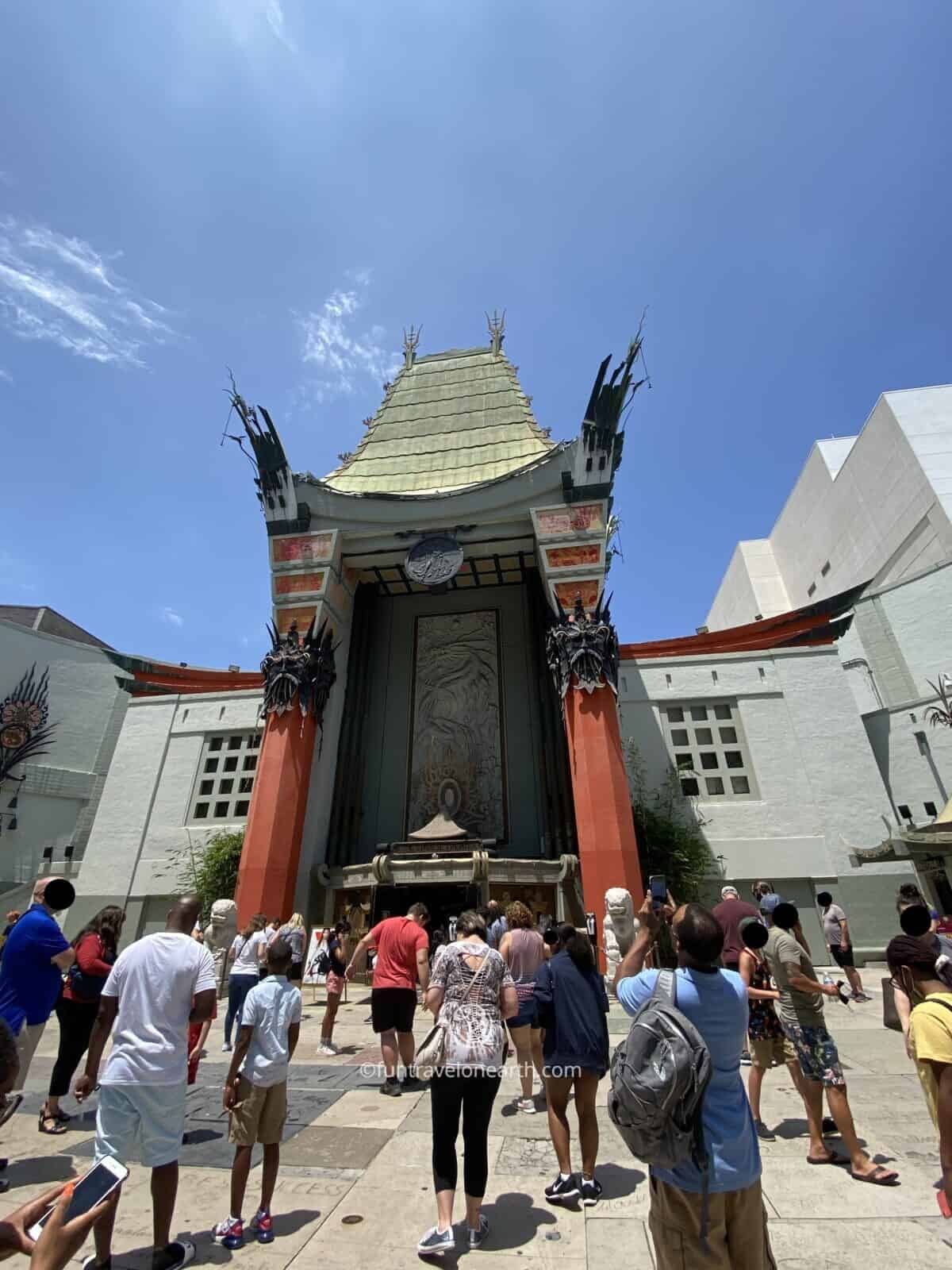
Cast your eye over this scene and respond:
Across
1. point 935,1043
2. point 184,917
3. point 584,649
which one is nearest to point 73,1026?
point 184,917

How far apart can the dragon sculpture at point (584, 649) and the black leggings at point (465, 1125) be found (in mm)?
13430

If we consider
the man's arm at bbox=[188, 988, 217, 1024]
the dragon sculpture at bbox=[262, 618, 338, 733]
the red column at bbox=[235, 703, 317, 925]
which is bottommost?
the man's arm at bbox=[188, 988, 217, 1024]

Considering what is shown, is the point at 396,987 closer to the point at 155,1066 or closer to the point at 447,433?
the point at 155,1066

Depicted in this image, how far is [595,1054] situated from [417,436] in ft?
73.7

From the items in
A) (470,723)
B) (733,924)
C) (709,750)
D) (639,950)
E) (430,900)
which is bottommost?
(639,950)

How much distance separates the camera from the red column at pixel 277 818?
48.2 ft

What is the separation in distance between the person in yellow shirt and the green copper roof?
17.6m

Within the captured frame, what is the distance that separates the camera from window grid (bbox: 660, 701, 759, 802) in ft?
55.5

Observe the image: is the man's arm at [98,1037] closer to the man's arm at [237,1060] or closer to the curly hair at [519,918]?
the man's arm at [237,1060]

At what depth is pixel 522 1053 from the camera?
523 centimetres

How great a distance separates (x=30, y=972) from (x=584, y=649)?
45.8 feet

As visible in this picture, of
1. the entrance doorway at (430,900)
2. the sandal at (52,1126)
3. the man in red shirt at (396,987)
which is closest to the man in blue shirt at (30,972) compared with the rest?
the sandal at (52,1126)

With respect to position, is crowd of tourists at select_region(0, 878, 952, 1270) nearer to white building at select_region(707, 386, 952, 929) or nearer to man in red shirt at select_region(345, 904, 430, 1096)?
man in red shirt at select_region(345, 904, 430, 1096)

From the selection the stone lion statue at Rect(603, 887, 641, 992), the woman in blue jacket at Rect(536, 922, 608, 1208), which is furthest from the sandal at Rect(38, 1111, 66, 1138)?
the stone lion statue at Rect(603, 887, 641, 992)
